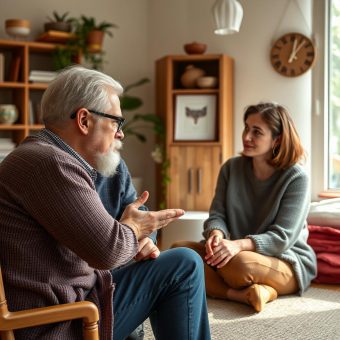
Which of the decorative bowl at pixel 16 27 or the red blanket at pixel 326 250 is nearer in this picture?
the red blanket at pixel 326 250

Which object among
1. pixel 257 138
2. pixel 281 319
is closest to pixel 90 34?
pixel 257 138

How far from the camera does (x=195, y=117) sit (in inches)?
178

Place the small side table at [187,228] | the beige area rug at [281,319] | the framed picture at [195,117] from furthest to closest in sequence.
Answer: the framed picture at [195,117]
the small side table at [187,228]
the beige area rug at [281,319]

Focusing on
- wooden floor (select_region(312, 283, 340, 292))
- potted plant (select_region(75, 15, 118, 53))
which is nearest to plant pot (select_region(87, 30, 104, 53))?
potted plant (select_region(75, 15, 118, 53))

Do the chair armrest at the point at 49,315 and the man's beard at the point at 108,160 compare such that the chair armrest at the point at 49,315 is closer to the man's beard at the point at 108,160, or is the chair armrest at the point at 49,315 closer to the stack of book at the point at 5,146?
the man's beard at the point at 108,160

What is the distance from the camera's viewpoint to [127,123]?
4.99 meters

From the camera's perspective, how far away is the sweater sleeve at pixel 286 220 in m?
2.89

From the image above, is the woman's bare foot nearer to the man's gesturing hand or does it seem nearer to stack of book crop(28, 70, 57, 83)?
the man's gesturing hand

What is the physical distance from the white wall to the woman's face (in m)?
1.47

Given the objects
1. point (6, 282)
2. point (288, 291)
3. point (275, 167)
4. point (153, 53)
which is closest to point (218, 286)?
point (288, 291)

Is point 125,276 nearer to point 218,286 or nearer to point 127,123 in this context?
point 218,286

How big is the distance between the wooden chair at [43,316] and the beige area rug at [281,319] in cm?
108

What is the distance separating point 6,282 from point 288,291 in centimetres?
190

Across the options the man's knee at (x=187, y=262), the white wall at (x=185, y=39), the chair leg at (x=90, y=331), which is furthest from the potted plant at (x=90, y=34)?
the chair leg at (x=90, y=331)
